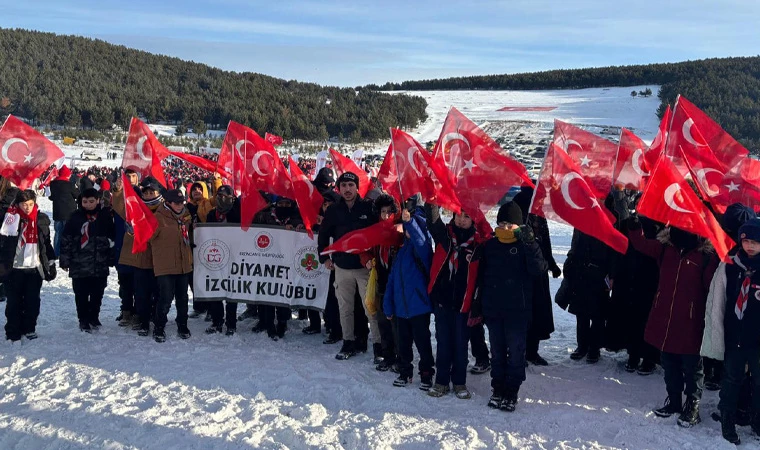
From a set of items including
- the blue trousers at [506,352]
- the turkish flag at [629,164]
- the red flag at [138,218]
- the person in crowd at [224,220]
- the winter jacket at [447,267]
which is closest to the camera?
the blue trousers at [506,352]

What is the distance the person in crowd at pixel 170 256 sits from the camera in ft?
20.2

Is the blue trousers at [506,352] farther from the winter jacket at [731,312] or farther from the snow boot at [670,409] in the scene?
the winter jacket at [731,312]

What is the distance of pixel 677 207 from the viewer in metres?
3.97

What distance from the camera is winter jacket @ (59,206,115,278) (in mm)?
6270

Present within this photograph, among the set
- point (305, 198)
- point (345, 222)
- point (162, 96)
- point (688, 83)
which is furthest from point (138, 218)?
point (162, 96)

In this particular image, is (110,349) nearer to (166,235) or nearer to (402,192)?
(166,235)

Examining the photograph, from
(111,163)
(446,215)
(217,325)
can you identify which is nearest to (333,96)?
(111,163)

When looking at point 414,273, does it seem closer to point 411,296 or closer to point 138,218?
point 411,296

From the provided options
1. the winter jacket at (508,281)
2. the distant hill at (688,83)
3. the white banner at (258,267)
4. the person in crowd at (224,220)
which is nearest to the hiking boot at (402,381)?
the winter jacket at (508,281)

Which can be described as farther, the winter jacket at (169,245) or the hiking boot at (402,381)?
the winter jacket at (169,245)

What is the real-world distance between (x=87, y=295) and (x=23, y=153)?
1732 millimetres

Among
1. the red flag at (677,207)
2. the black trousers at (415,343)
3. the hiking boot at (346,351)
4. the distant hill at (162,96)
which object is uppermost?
the distant hill at (162,96)

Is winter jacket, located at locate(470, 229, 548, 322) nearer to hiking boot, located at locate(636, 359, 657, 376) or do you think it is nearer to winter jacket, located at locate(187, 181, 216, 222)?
hiking boot, located at locate(636, 359, 657, 376)

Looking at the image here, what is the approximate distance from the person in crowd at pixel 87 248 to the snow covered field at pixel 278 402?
1.69 feet
